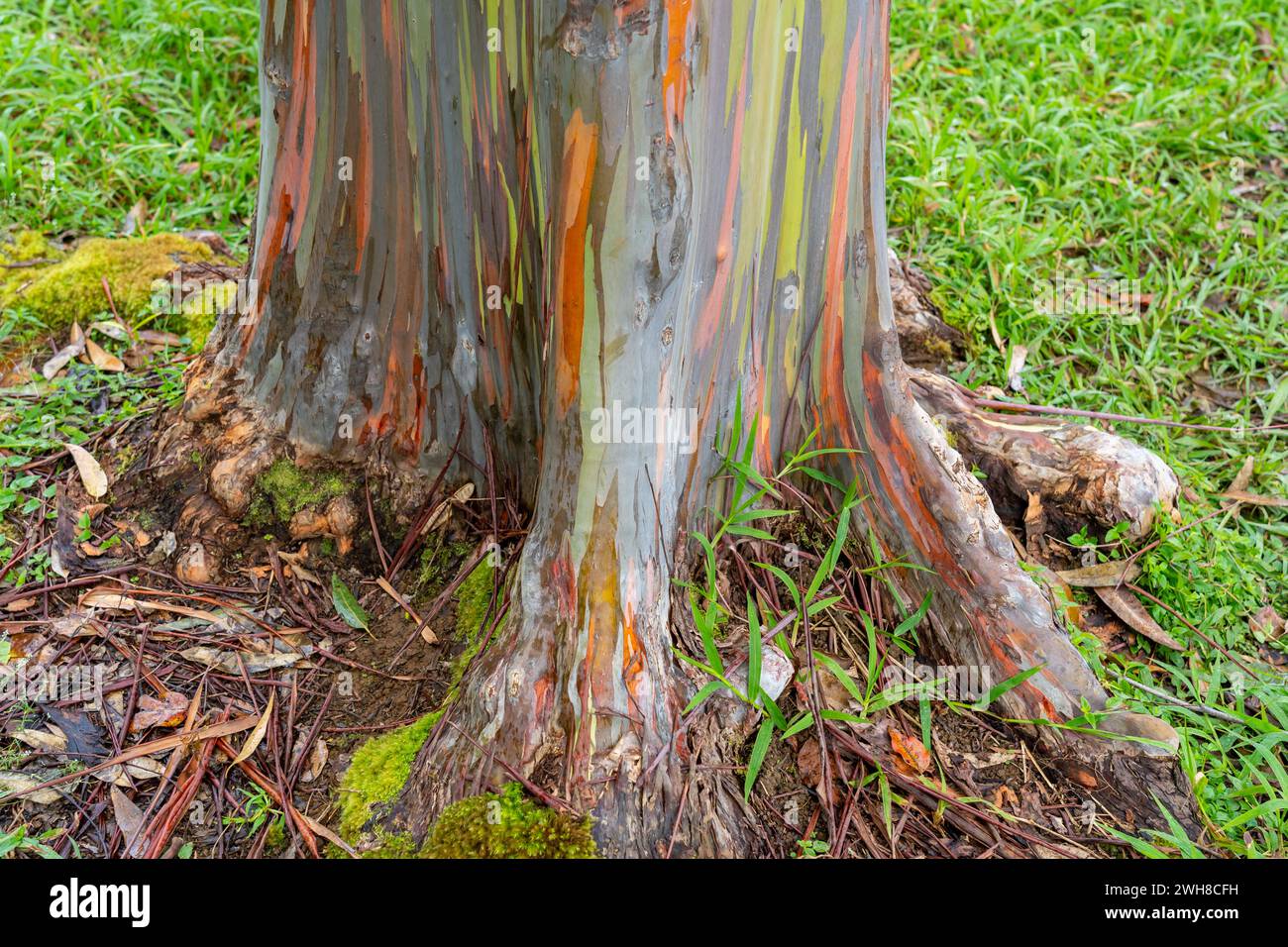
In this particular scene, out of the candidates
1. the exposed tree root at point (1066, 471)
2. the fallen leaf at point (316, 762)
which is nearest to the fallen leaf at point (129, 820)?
the fallen leaf at point (316, 762)

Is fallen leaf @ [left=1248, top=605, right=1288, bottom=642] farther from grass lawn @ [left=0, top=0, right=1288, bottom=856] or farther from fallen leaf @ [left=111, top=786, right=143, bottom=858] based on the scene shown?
fallen leaf @ [left=111, top=786, right=143, bottom=858]

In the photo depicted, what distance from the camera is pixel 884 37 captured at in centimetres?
240

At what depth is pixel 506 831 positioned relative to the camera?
2.12 m

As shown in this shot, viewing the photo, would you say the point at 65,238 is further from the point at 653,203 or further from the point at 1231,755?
the point at 1231,755

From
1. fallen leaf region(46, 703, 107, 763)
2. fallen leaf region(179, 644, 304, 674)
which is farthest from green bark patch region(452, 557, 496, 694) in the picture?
fallen leaf region(46, 703, 107, 763)

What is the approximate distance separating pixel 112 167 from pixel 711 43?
345cm

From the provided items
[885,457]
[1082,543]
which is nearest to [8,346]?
[885,457]

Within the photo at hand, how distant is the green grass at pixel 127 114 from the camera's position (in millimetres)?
4234

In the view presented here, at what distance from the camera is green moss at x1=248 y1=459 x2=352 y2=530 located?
2809mm

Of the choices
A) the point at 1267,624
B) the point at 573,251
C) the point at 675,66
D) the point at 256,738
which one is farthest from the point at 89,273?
the point at 1267,624

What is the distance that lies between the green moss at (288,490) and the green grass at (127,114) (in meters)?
1.84

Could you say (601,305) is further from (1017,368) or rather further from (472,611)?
(1017,368)

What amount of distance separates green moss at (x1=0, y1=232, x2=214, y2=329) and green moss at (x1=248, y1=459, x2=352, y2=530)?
133 centimetres
